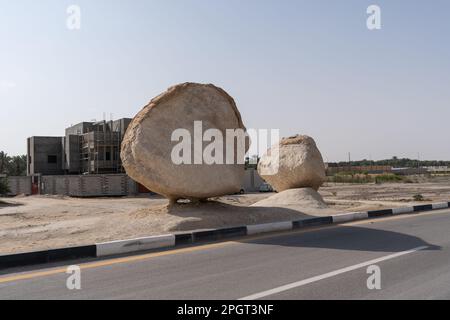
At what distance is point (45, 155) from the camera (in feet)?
136

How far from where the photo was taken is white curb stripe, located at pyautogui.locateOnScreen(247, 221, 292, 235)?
949 centimetres

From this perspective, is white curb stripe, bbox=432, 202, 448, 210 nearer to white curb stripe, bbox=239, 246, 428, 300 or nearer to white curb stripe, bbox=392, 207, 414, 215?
white curb stripe, bbox=392, 207, 414, 215

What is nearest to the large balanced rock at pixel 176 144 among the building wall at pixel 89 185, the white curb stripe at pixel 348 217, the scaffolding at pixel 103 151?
the white curb stripe at pixel 348 217

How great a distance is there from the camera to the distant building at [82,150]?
36.8 m

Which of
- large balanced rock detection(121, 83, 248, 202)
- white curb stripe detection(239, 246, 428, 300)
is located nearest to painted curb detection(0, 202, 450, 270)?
large balanced rock detection(121, 83, 248, 202)

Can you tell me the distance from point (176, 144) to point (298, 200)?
20.5ft

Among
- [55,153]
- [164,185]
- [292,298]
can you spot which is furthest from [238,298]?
[55,153]

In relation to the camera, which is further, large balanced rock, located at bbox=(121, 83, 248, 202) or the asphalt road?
large balanced rock, located at bbox=(121, 83, 248, 202)

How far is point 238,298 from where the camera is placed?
15.4 feet

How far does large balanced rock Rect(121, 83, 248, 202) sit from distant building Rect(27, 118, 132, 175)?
86.2 ft

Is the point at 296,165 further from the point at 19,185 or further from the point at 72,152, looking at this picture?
the point at 72,152

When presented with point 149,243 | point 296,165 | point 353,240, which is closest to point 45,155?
point 296,165

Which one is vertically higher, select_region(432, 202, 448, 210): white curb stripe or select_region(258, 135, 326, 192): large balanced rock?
select_region(258, 135, 326, 192): large balanced rock
